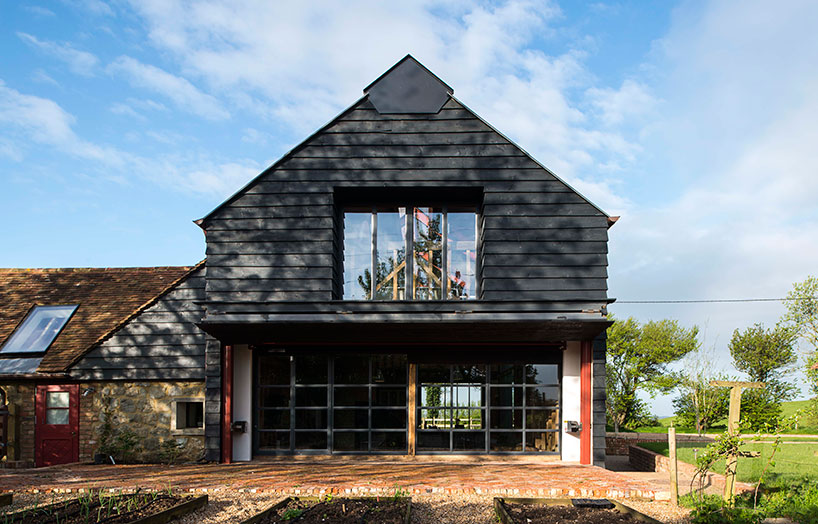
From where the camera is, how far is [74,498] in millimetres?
8539

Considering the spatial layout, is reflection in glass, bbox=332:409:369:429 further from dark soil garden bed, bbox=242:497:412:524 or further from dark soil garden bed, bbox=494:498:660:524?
dark soil garden bed, bbox=494:498:660:524

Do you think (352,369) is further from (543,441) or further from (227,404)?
(543,441)

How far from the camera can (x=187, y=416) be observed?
43.1ft

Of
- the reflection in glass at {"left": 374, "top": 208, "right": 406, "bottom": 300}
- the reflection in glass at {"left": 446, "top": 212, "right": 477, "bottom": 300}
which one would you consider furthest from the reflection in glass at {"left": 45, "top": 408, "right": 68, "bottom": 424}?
the reflection in glass at {"left": 446, "top": 212, "right": 477, "bottom": 300}

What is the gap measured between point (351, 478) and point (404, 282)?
4.03 meters

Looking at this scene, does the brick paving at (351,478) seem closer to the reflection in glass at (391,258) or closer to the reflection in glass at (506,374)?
the reflection in glass at (506,374)

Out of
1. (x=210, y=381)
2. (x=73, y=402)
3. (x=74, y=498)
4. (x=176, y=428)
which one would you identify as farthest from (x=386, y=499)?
(x=73, y=402)

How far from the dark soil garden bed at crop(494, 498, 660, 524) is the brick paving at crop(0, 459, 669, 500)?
0.87 metres

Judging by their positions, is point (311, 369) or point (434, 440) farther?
point (311, 369)

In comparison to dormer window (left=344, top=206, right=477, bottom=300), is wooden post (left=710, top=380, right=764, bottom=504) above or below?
below

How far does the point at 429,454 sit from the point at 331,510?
5168 millimetres

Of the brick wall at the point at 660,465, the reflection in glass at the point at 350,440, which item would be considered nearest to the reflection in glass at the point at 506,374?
the reflection in glass at the point at 350,440

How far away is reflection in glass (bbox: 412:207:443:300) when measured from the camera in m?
12.4

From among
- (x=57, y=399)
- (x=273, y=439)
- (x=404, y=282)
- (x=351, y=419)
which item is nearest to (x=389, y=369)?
(x=351, y=419)
